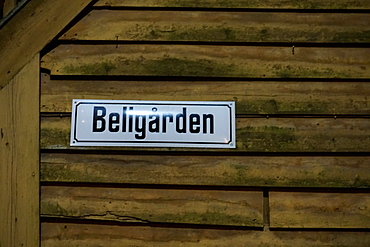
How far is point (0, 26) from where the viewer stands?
73.0 inches

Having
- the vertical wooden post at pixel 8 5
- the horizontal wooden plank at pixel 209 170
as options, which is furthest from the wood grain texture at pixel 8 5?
the horizontal wooden plank at pixel 209 170

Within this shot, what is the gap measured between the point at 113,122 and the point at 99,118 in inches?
2.6

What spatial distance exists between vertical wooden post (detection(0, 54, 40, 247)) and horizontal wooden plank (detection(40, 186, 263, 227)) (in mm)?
74

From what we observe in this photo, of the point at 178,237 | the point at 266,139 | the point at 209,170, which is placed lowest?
the point at 178,237

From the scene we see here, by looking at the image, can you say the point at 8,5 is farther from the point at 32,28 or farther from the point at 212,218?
the point at 212,218

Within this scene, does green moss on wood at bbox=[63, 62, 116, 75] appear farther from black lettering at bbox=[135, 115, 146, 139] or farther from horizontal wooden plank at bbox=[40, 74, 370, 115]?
black lettering at bbox=[135, 115, 146, 139]

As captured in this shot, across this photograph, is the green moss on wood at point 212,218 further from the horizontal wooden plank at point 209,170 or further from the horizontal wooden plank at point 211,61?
the horizontal wooden plank at point 211,61

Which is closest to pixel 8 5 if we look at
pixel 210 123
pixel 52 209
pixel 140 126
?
pixel 140 126

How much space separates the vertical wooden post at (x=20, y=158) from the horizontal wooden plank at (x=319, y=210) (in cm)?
103

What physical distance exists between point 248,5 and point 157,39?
445 mm

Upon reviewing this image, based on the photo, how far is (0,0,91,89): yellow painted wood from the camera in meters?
1.84

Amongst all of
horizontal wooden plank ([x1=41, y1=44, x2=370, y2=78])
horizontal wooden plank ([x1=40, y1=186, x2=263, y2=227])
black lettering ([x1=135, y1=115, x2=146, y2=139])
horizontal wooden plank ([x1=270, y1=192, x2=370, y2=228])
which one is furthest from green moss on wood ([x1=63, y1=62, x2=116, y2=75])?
horizontal wooden plank ([x1=270, y1=192, x2=370, y2=228])

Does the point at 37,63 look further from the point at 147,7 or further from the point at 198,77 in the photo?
the point at 198,77

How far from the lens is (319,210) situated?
1757mm
